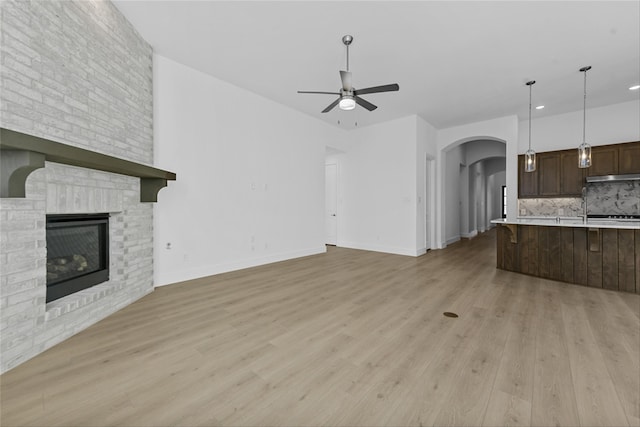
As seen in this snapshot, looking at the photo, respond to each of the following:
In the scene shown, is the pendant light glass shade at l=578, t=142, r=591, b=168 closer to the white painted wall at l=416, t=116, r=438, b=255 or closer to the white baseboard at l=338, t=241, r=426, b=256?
the white painted wall at l=416, t=116, r=438, b=255

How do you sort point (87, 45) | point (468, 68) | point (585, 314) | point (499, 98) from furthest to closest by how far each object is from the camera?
point (499, 98) → point (468, 68) → point (585, 314) → point (87, 45)

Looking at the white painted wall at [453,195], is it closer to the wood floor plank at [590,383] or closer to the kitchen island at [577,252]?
the kitchen island at [577,252]

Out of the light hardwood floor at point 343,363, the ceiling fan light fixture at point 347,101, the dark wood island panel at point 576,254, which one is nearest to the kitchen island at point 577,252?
the dark wood island panel at point 576,254

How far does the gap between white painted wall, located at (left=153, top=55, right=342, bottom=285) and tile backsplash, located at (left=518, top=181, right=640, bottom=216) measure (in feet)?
18.9

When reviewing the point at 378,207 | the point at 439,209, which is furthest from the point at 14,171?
the point at 439,209

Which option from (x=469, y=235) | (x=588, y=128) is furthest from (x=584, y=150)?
(x=469, y=235)

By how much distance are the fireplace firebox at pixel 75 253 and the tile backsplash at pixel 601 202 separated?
8414 millimetres

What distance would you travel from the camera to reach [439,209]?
7.34 m

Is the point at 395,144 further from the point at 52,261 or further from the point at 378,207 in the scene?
the point at 52,261

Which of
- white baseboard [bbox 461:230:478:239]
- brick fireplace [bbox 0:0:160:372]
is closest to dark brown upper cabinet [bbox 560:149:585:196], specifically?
white baseboard [bbox 461:230:478:239]

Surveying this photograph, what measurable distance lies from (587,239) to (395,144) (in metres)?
4.01

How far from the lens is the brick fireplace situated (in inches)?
77.8

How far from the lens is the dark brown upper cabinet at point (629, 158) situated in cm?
537

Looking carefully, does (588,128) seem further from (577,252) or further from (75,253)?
(75,253)
